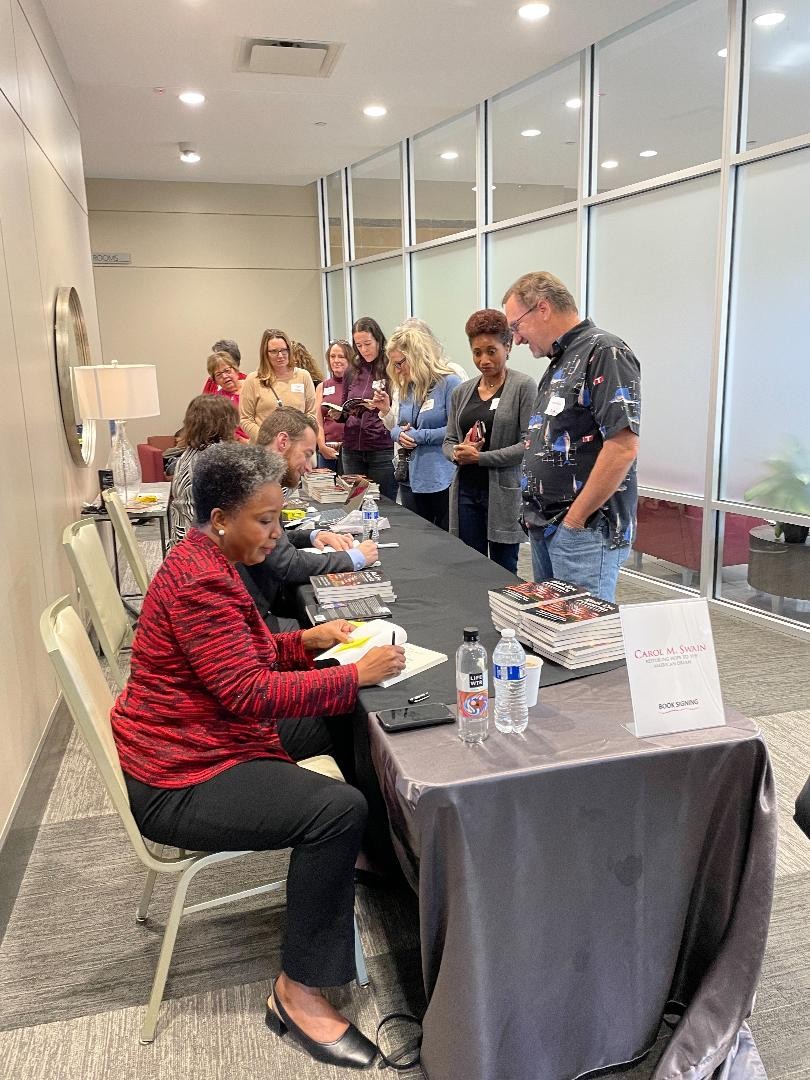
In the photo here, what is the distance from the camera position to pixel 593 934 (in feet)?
4.78

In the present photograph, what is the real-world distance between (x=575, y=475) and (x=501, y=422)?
103 cm

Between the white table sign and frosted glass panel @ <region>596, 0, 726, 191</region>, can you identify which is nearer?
the white table sign

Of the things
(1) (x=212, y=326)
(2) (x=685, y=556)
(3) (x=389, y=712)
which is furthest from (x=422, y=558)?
(1) (x=212, y=326)

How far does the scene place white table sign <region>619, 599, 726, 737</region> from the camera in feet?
4.83

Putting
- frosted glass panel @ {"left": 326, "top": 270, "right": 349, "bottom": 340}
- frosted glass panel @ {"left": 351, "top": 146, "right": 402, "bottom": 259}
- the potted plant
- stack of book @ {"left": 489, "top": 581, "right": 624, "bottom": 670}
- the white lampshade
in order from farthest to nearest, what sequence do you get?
1. frosted glass panel @ {"left": 326, "top": 270, "right": 349, "bottom": 340}
2. frosted glass panel @ {"left": 351, "top": 146, "right": 402, "bottom": 259}
3. the potted plant
4. the white lampshade
5. stack of book @ {"left": 489, "top": 581, "right": 624, "bottom": 670}

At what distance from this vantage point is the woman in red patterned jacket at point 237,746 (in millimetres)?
1566

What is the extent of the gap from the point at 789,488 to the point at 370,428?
2.36 metres

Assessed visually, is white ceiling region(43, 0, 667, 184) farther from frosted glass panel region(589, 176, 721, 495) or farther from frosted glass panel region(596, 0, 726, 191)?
frosted glass panel region(589, 176, 721, 495)

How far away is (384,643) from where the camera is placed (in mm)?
1904

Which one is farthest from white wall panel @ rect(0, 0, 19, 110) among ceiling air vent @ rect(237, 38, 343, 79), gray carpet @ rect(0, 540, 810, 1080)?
gray carpet @ rect(0, 540, 810, 1080)

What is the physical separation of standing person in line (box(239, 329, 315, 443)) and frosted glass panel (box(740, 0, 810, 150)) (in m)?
3.20

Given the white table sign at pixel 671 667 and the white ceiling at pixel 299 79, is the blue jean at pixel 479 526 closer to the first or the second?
the white table sign at pixel 671 667

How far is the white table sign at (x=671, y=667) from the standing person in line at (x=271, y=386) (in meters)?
4.54

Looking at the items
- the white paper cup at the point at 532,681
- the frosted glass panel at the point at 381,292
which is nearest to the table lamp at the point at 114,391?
the white paper cup at the point at 532,681
